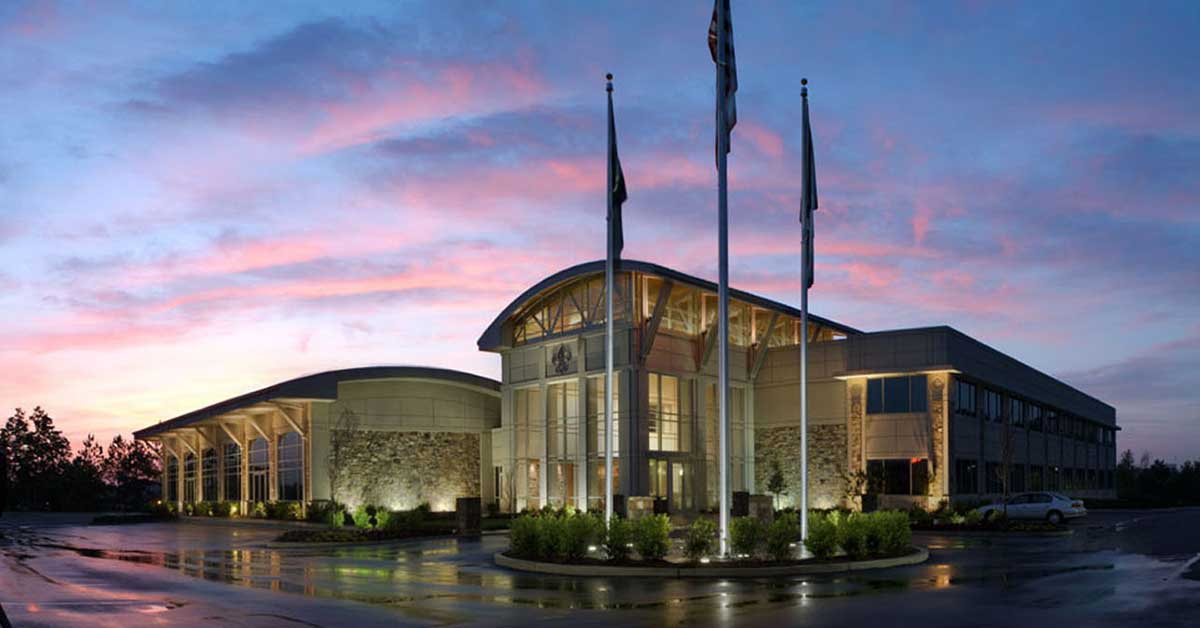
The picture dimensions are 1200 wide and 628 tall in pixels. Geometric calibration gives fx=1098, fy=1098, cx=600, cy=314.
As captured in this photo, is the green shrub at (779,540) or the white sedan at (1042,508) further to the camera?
the white sedan at (1042,508)

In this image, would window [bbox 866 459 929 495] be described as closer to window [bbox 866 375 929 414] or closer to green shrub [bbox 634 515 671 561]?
window [bbox 866 375 929 414]

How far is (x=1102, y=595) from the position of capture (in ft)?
54.3

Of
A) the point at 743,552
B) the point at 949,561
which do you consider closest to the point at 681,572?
the point at 743,552

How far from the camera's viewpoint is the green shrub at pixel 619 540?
74.7 ft

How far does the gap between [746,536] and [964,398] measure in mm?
27523

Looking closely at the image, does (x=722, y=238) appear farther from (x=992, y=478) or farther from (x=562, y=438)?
(x=992, y=478)

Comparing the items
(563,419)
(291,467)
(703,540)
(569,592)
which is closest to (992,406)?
(563,419)

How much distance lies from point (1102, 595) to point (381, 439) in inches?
1531

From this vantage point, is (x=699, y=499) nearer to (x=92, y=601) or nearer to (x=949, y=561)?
(x=949, y=561)

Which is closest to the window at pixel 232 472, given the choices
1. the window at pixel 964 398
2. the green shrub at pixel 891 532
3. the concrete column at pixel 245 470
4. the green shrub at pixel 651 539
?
the concrete column at pixel 245 470

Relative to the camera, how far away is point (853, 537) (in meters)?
23.2

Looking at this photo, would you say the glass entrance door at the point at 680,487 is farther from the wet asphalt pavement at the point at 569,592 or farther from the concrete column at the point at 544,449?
the wet asphalt pavement at the point at 569,592

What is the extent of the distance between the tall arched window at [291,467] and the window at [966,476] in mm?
28532

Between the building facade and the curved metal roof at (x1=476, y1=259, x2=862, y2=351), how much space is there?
0.34ft
